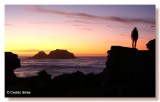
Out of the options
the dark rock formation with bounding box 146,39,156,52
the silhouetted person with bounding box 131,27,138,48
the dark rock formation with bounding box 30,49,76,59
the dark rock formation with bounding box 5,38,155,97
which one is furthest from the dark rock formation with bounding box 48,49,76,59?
the dark rock formation with bounding box 146,39,156,52

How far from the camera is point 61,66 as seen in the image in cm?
380

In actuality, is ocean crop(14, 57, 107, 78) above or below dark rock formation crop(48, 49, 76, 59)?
below

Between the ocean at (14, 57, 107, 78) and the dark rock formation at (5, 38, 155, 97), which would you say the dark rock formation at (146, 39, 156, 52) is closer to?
the dark rock formation at (5, 38, 155, 97)

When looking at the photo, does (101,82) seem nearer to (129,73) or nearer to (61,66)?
(129,73)

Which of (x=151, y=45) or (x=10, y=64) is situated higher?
(x=151, y=45)

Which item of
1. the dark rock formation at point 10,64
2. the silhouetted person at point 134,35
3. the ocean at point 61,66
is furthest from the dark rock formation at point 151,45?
the dark rock formation at point 10,64

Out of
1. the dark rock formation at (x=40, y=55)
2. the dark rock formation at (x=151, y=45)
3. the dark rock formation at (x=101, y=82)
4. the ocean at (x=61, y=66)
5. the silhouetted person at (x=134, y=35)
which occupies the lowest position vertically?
the dark rock formation at (x=101, y=82)

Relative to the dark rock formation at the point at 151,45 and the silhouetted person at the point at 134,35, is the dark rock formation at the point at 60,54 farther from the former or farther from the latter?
the dark rock formation at the point at 151,45

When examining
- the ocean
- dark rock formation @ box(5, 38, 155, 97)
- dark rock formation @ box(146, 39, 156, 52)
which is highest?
dark rock formation @ box(146, 39, 156, 52)

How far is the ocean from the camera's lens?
149 inches

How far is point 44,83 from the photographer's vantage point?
381cm

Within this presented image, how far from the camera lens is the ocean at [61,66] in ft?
12.4

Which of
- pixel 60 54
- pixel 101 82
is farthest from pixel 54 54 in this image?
pixel 101 82
